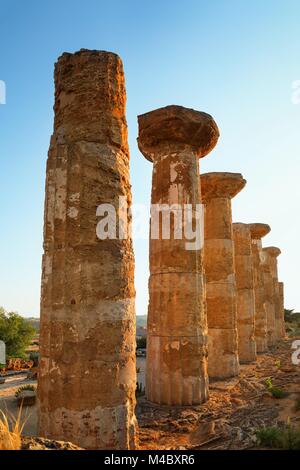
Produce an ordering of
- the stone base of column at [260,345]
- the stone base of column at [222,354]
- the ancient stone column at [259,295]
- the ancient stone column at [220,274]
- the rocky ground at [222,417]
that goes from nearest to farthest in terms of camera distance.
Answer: the rocky ground at [222,417] < the stone base of column at [222,354] < the ancient stone column at [220,274] < the stone base of column at [260,345] < the ancient stone column at [259,295]

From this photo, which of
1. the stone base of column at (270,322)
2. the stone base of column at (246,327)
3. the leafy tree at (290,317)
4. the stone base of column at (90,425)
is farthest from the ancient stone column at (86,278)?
the leafy tree at (290,317)

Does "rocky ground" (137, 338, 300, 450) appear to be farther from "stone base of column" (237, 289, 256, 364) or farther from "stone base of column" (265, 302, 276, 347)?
"stone base of column" (265, 302, 276, 347)

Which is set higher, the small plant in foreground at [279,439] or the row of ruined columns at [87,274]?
the row of ruined columns at [87,274]

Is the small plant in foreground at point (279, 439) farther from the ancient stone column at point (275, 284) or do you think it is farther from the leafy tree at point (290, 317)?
the leafy tree at point (290, 317)

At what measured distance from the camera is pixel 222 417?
762cm

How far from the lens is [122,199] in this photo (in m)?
4.78

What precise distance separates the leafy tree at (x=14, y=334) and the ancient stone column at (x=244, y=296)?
13.6 m

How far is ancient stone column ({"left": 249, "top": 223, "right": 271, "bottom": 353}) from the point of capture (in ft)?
63.0

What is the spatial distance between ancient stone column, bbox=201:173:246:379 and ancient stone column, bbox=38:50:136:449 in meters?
8.12

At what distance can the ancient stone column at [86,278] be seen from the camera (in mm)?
4191

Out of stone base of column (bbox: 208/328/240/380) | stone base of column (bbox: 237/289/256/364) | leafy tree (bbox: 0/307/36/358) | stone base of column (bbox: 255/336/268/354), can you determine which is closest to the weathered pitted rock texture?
stone base of column (bbox: 255/336/268/354)

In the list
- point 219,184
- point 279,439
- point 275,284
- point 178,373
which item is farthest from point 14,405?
point 275,284

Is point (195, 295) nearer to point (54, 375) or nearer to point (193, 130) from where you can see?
point (193, 130)

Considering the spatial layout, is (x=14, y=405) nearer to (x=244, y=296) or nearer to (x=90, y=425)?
(x=90, y=425)
